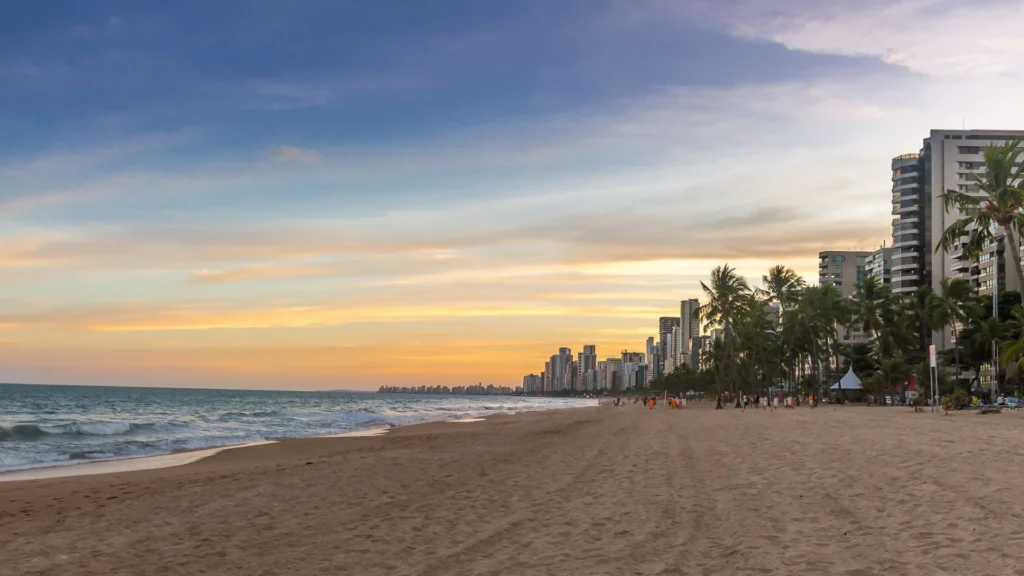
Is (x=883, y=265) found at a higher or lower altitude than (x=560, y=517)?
higher

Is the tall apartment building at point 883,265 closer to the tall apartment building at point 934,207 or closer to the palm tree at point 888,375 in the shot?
the tall apartment building at point 934,207

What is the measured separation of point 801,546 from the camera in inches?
309

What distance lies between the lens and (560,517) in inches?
387

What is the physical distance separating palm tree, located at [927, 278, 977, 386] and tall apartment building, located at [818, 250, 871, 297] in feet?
283

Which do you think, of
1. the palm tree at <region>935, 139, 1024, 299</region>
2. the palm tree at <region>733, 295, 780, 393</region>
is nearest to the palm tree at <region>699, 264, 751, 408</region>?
the palm tree at <region>733, 295, 780, 393</region>

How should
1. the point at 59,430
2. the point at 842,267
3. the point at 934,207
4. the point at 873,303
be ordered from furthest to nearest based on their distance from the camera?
the point at 842,267
the point at 934,207
the point at 873,303
the point at 59,430

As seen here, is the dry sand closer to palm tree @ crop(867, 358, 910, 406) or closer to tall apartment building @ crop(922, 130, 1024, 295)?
palm tree @ crop(867, 358, 910, 406)

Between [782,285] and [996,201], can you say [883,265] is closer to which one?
[782,285]

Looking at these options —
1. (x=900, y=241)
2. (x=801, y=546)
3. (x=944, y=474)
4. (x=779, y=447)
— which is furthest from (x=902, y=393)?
(x=801, y=546)

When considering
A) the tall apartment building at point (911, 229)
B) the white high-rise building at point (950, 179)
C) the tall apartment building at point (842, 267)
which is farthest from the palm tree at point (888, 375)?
the tall apartment building at point (842, 267)

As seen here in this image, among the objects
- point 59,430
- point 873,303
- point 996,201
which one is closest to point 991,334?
point 873,303

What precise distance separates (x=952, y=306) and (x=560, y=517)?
79.9m

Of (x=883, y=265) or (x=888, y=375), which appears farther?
(x=883, y=265)

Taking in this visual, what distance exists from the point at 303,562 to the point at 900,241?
140 metres
